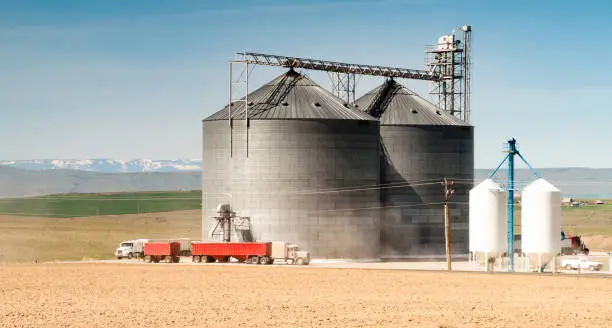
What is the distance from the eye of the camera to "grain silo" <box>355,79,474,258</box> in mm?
102625

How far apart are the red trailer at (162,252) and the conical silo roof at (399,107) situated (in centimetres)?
2270

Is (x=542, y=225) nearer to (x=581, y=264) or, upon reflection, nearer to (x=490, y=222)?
(x=490, y=222)

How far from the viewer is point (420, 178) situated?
339ft

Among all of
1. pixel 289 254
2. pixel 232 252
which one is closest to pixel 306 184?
pixel 289 254

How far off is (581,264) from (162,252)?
35.7 metres

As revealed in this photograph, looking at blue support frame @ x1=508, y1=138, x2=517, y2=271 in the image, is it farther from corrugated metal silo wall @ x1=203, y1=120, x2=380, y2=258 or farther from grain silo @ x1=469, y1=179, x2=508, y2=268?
corrugated metal silo wall @ x1=203, y1=120, x2=380, y2=258

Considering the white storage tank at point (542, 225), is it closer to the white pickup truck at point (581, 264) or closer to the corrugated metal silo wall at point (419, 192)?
the white pickup truck at point (581, 264)

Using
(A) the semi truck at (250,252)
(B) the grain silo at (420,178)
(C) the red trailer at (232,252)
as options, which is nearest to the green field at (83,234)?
(C) the red trailer at (232,252)

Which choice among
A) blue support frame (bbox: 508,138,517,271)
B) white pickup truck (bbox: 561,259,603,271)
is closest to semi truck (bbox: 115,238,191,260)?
blue support frame (bbox: 508,138,517,271)

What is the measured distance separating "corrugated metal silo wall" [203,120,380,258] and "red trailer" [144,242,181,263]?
5.97 m

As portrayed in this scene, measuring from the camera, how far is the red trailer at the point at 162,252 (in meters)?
97.8

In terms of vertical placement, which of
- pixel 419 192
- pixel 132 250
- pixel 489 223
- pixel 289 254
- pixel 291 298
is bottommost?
pixel 291 298

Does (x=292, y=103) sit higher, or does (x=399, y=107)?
(x=399, y=107)

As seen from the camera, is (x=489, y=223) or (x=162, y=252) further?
(x=162, y=252)
